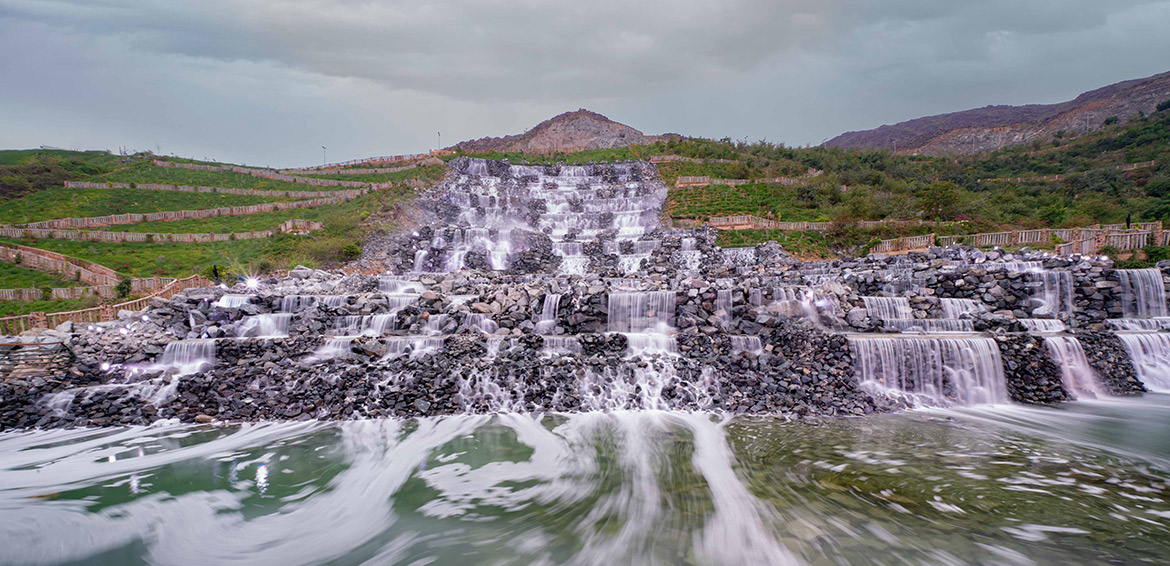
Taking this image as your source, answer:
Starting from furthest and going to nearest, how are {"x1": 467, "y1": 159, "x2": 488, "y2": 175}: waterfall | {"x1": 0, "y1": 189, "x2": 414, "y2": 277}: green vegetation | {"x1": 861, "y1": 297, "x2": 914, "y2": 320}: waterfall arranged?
{"x1": 467, "y1": 159, "x2": 488, "y2": 175}: waterfall, {"x1": 0, "y1": 189, "x2": 414, "y2": 277}: green vegetation, {"x1": 861, "y1": 297, "x2": 914, "y2": 320}: waterfall

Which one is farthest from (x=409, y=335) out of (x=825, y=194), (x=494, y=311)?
(x=825, y=194)

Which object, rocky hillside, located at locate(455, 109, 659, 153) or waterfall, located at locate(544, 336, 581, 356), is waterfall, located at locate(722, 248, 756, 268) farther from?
rocky hillside, located at locate(455, 109, 659, 153)

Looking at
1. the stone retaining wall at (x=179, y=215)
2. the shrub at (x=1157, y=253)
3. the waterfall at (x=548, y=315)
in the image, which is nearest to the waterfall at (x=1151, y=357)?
the shrub at (x=1157, y=253)

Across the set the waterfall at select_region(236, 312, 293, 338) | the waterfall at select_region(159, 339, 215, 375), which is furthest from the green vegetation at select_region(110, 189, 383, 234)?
the waterfall at select_region(159, 339, 215, 375)

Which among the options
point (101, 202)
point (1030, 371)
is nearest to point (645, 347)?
point (1030, 371)

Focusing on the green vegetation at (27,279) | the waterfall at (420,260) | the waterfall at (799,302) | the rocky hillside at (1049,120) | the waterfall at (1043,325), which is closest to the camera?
the waterfall at (1043,325)

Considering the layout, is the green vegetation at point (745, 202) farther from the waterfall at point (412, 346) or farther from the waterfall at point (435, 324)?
the waterfall at point (412, 346)

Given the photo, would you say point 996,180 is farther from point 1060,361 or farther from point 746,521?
point 746,521

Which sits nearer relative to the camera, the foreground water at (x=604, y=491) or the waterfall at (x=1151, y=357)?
the foreground water at (x=604, y=491)
